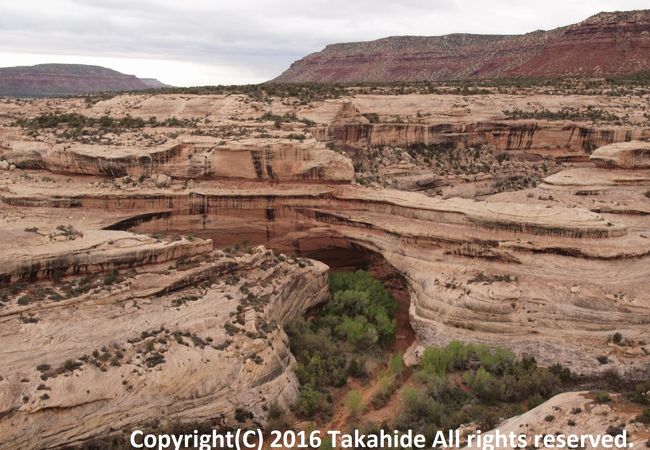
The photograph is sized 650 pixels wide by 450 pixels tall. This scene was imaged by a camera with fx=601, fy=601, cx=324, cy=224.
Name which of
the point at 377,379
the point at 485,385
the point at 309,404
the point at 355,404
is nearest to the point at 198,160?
the point at 377,379

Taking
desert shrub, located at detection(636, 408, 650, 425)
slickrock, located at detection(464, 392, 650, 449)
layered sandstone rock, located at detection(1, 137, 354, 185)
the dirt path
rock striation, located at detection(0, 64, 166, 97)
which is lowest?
the dirt path

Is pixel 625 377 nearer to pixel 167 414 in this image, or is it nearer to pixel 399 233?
pixel 399 233

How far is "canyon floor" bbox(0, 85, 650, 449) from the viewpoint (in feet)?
50.9

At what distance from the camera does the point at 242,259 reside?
2173 centimetres

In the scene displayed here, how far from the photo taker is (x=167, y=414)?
15.4m

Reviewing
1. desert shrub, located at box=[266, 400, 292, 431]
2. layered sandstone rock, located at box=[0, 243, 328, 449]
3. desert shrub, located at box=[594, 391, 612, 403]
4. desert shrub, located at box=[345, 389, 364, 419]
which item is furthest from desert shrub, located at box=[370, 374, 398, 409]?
desert shrub, located at box=[594, 391, 612, 403]

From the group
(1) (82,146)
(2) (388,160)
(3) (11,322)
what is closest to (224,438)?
(3) (11,322)

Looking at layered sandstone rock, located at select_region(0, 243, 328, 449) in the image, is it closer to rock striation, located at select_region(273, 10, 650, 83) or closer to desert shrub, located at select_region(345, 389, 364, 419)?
desert shrub, located at select_region(345, 389, 364, 419)

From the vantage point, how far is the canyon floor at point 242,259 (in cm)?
1552

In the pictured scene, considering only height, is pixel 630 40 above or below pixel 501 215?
above

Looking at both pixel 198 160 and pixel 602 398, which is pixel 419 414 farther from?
pixel 198 160

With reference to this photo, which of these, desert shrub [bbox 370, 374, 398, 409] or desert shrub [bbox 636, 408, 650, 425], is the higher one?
desert shrub [bbox 636, 408, 650, 425]

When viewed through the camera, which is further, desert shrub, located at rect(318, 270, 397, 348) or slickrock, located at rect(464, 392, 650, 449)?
desert shrub, located at rect(318, 270, 397, 348)

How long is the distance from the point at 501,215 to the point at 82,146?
1776 centimetres
